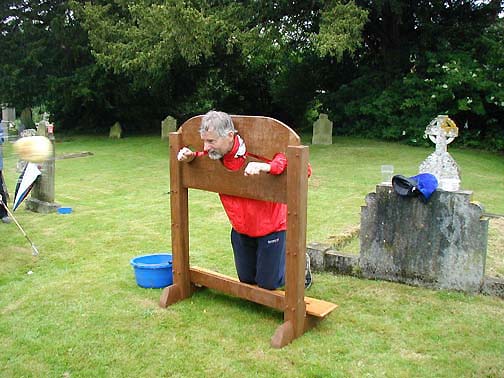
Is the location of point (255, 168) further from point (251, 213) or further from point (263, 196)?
point (251, 213)

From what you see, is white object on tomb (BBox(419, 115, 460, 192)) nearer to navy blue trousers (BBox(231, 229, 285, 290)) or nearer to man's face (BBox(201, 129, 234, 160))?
navy blue trousers (BBox(231, 229, 285, 290))

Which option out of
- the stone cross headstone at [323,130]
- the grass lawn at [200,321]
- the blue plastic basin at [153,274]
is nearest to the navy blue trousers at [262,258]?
the grass lawn at [200,321]

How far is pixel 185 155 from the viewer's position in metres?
4.13

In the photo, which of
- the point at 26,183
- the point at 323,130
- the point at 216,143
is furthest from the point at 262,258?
the point at 323,130

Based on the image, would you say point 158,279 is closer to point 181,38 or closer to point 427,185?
point 427,185

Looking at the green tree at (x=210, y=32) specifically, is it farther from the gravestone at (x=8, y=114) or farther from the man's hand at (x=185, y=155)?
the man's hand at (x=185, y=155)

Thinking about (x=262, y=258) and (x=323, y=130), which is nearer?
(x=262, y=258)

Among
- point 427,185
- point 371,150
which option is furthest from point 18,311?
point 371,150

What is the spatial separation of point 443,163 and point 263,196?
1886 mm

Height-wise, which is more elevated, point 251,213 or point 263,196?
point 263,196

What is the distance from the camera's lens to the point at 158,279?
4.87 metres

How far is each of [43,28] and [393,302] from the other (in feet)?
72.0

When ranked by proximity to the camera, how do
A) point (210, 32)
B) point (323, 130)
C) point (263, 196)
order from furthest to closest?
point (323, 130)
point (210, 32)
point (263, 196)

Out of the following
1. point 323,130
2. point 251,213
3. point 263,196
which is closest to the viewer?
point 263,196
